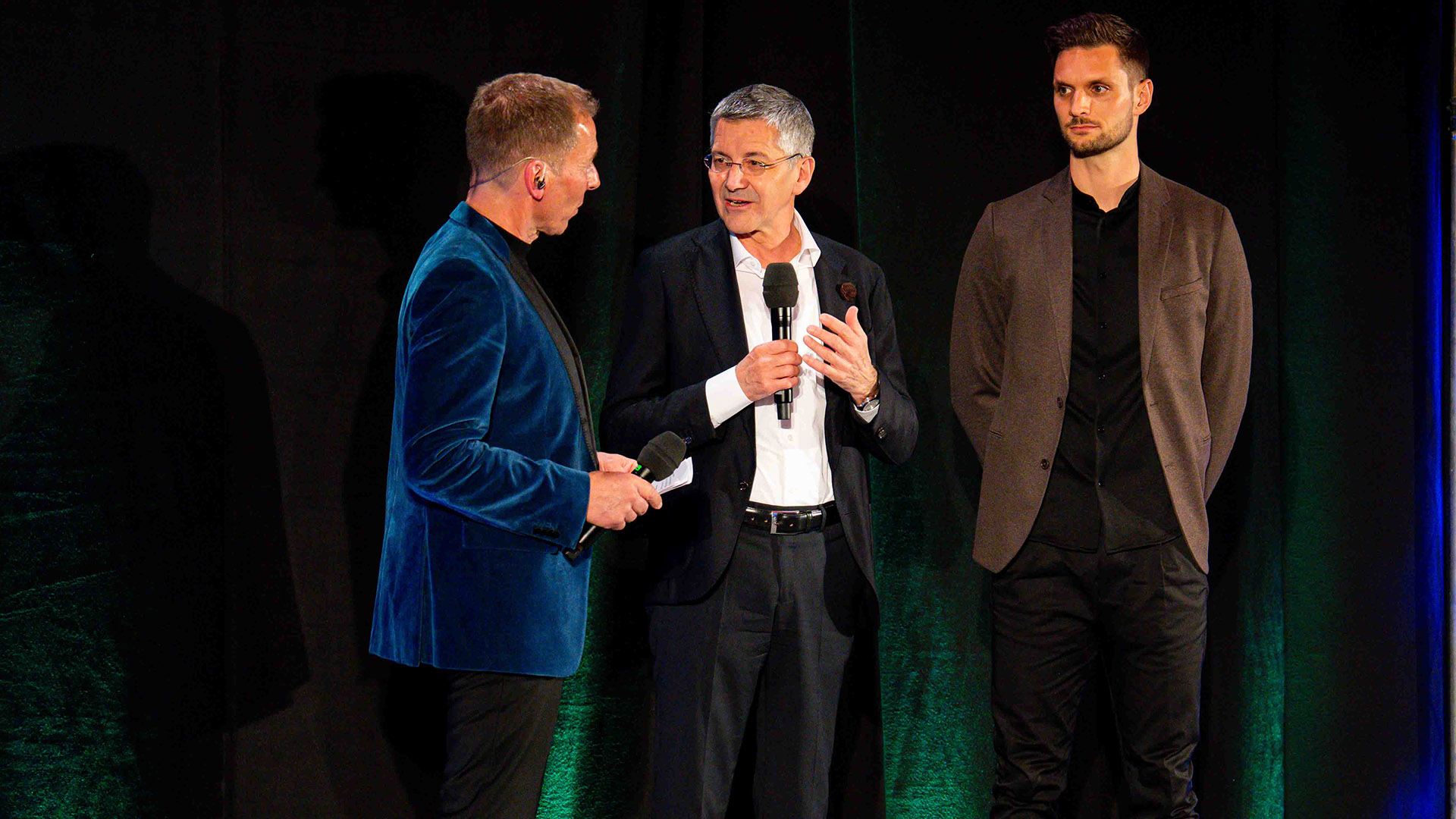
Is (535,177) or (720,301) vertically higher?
(535,177)

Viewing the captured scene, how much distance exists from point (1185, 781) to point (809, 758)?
90cm

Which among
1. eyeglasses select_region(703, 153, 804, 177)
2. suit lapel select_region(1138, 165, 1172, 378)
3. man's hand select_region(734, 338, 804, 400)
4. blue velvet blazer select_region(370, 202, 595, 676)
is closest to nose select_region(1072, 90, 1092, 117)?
suit lapel select_region(1138, 165, 1172, 378)

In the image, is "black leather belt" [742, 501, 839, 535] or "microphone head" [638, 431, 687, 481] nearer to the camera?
"microphone head" [638, 431, 687, 481]

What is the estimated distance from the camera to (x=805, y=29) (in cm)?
334

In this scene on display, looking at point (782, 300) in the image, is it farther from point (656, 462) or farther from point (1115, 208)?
point (1115, 208)

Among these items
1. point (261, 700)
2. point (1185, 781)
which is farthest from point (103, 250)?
point (1185, 781)

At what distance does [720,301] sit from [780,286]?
0.27m

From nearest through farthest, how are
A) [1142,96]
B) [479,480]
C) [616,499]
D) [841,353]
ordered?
[479,480]
[616,499]
[841,353]
[1142,96]

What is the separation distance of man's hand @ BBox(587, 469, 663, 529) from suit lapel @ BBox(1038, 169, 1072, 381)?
3.48ft

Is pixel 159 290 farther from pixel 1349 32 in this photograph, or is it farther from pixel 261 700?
pixel 1349 32

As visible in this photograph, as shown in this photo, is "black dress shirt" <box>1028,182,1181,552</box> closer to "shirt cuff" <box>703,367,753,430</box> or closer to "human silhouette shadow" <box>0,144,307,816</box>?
"shirt cuff" <box>703,367,753,430</box>

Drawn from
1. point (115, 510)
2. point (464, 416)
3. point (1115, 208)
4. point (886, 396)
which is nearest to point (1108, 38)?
point (1115, 208)

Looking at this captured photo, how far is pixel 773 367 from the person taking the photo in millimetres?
2371

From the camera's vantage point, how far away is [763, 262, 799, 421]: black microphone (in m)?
2.38
